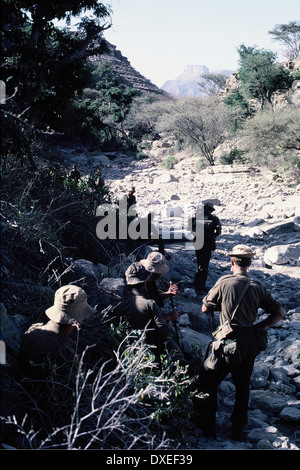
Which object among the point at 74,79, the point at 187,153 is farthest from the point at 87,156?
the point at 74,79

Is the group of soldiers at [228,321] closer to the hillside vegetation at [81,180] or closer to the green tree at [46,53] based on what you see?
the hillside vegetation at [81,180]

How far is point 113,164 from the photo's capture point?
2347cm

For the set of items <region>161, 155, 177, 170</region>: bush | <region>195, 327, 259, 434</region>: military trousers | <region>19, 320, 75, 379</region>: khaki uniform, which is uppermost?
<region>161, 155, 177, 170</region>: bush

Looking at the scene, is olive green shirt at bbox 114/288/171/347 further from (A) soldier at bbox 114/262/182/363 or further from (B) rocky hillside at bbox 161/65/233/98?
(B) rocky hillside at bbox 161/65/233/98

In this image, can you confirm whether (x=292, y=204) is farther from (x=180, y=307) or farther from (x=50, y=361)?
(x=50, y=361)

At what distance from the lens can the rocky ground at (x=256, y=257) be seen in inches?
126

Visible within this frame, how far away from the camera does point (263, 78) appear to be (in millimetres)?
23391

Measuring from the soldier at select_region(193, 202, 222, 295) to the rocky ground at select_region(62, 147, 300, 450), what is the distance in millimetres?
283

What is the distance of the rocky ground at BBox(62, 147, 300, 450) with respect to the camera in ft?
10.5

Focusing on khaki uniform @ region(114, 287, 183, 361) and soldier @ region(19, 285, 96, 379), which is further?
khaki uniform @ region(114, 287, 183, 361)

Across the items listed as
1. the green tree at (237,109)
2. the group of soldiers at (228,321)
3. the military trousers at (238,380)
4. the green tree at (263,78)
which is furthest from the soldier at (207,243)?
the green tree at (263,78)

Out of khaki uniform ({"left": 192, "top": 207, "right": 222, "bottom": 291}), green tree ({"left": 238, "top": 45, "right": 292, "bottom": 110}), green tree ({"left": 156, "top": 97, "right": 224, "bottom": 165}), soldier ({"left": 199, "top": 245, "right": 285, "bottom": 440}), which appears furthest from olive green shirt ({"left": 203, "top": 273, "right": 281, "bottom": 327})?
green tree ({"left": 238, "top": 45, "right": 292, "bottom": 110})

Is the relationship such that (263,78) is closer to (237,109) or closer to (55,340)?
(237,109)

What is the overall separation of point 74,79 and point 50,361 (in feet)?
30.0
